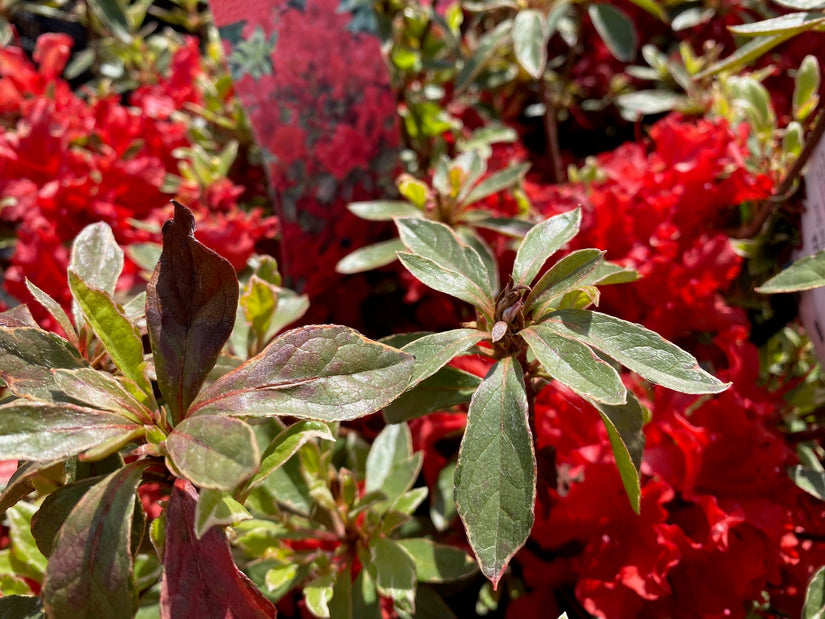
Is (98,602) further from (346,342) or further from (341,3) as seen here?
(341,3)

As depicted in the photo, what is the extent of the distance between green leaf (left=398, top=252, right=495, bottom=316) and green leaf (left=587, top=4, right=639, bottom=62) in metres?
0.82

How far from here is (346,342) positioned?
52cm

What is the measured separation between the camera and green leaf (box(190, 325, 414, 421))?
498 mm

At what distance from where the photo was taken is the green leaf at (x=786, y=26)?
0.72 m

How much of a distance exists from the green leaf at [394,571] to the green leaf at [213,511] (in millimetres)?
268

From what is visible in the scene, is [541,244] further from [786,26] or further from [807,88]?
[807,88]

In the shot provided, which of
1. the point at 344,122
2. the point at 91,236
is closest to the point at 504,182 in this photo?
the point at 344,122

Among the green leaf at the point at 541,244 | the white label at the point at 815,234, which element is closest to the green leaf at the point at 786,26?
the white label at the point at 815,234

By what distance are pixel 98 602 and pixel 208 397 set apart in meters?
0.15

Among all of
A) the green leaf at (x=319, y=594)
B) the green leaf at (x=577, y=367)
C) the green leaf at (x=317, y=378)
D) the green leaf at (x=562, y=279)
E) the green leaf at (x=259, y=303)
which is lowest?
the green leaf at (x=319, y=594)

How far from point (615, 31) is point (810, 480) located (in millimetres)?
851

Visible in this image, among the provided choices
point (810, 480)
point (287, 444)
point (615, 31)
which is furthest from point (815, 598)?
point (615, 31)

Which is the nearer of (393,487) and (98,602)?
(98,602)

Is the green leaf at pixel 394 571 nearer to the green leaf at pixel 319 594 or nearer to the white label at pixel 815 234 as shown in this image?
the green leaf at pixel 319 594
